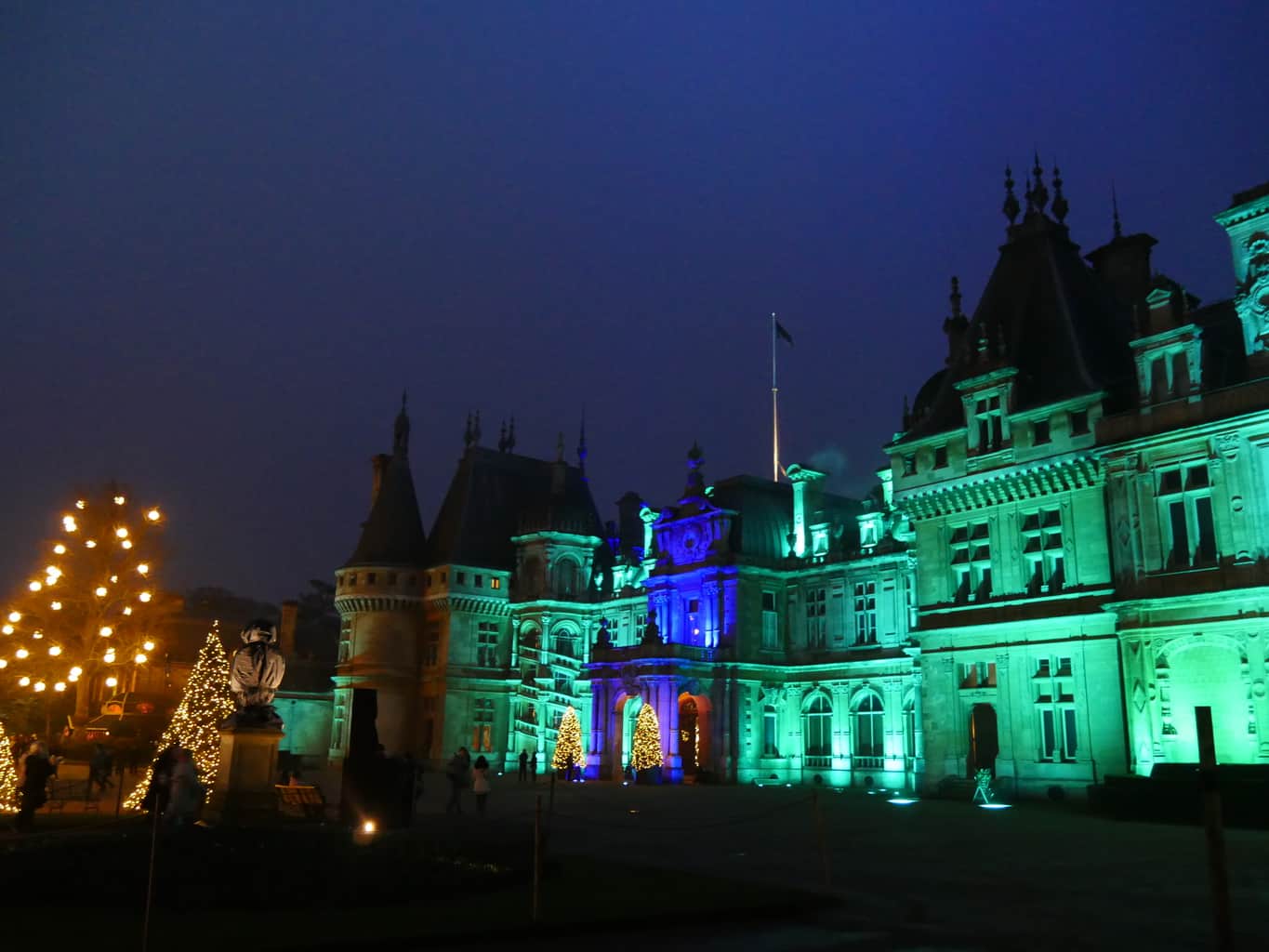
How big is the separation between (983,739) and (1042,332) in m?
13.8

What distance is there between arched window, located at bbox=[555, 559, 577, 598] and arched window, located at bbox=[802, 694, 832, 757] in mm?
16172

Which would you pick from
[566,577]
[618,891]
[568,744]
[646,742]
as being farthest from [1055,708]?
[566,577]

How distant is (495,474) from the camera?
65625 mm

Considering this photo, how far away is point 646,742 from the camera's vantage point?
45.2m

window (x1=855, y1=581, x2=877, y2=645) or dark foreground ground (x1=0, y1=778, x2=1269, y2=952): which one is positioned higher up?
window (x1=855, y1=581, x2=877, y2=645)

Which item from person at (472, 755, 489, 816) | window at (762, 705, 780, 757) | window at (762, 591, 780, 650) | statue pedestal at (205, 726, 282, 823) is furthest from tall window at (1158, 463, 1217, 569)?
statue pedestal at (205, 726, 282, 823)

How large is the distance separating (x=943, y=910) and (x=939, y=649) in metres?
24.2

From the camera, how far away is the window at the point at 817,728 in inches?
1853

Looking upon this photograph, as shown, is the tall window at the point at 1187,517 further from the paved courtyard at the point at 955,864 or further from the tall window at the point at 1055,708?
the paved courtyard at the point at 955,864

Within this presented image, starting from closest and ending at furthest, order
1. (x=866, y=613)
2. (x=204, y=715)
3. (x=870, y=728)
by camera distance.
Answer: (x=204, y=715)
(x=870, y=728)
(x=866, y=613)

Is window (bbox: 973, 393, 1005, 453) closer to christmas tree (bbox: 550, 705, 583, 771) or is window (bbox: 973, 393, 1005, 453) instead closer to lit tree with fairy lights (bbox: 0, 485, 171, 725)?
christmas tree (bbox: 550, 705, 583, 771)

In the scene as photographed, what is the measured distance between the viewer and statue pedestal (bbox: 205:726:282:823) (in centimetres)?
1977

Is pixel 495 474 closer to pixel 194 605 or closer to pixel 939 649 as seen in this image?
pixel 939 649

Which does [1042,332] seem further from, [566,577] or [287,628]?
[287,628]
